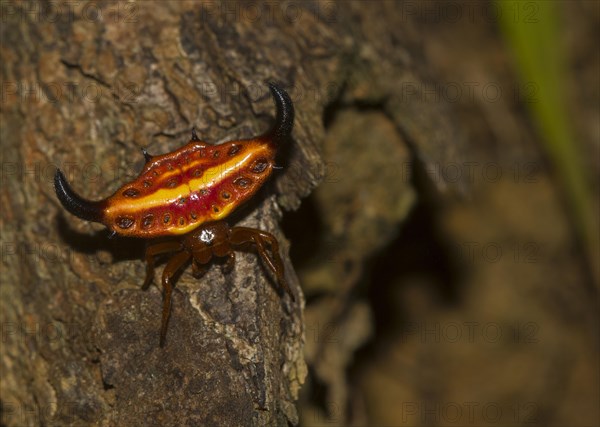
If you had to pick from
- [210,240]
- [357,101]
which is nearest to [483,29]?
[357,101]

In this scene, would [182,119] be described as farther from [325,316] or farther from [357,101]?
[325,316]

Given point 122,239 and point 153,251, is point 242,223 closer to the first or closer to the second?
point 153,251

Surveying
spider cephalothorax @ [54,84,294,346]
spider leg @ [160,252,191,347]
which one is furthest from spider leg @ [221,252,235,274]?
spider leg @ [160,252,191,347]

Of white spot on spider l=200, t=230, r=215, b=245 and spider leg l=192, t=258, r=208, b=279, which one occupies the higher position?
white spot on spider l=200, t=230, r=215, b=245

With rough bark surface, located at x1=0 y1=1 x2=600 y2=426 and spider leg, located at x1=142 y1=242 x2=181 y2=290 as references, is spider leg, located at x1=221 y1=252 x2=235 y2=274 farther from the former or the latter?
spider leg, located at x1=142 y1=242 x2=181 y2=290

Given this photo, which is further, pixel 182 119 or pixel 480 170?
pixel 480 170

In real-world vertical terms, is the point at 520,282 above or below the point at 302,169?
below
